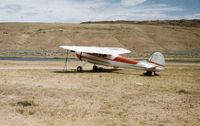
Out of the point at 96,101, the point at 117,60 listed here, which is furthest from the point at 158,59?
the point at 96,101

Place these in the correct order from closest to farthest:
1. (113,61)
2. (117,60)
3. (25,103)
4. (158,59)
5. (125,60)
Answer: (25,103) < (158,59) < (125,60) < (117,60) < (113,61)

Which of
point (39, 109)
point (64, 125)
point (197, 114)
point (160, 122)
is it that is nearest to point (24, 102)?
point (39, 109)

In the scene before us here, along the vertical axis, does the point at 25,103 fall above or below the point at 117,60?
below

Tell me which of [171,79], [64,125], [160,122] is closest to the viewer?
[64,125]

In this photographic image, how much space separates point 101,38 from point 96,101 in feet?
306

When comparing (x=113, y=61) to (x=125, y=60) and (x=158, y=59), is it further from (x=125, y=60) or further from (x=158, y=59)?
(x=158, y=59)

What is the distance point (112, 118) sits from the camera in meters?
16.9

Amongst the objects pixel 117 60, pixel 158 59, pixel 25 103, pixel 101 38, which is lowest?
pixel 25 103

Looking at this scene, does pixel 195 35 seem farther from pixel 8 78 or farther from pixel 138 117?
pixel 138 117

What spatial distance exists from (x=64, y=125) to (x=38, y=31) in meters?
110

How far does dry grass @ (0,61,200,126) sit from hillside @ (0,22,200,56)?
6806 centimetres

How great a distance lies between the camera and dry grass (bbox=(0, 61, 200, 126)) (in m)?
16.7

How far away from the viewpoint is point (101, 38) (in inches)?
4483

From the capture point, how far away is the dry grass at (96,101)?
54.7 ft
